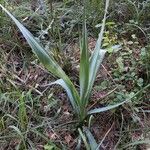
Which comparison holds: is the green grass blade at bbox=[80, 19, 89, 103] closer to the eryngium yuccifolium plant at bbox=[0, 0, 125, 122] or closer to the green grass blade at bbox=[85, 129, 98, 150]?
the eryngium yuccifolium plant at bbox=[0, 0, 125, 122]

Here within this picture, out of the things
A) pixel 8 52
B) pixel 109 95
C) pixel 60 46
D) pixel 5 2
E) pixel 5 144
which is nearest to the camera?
pixel 5 144

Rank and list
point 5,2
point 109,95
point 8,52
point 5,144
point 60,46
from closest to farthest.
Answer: point 5,144 < point 109,95 < point 60,46 < point 8,52 < point 5,2

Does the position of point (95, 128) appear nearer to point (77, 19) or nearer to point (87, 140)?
point (87, 140)

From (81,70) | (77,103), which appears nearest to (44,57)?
(81,70)

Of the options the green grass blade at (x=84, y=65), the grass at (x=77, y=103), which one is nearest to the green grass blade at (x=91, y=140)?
the grass at (x=77, y=103)

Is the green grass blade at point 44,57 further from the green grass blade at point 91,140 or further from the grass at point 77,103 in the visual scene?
the green grass blade at point 91,140

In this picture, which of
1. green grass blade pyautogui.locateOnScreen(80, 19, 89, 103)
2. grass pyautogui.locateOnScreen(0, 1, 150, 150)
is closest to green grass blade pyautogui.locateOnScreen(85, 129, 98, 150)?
grass pyautogui.locateOnScreen(0, 1, 150, 150)

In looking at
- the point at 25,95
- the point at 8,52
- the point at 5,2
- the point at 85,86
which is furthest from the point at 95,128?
the point at 5,2

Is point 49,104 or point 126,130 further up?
point 49,104
